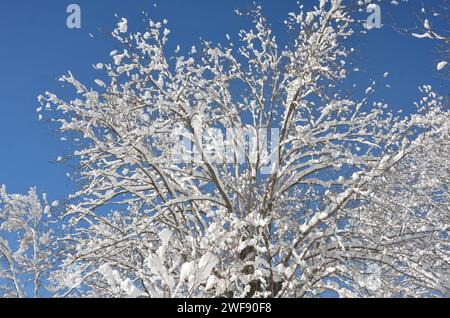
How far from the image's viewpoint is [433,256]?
23.4 feet

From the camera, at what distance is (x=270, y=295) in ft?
20.9

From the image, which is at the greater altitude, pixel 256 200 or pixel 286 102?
pixel 286 102

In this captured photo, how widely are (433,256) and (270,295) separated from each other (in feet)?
9.30

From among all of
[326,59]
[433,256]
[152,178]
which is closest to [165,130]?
[152,178]

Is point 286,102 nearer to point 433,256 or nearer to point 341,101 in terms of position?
point 341,101

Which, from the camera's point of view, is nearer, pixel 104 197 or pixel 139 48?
pixel 104 197
